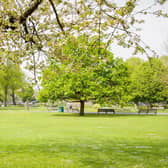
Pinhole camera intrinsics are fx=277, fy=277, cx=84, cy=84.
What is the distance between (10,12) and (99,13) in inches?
142

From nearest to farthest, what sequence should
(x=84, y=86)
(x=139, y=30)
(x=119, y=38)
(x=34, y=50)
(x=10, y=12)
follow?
1. (x=139, y=30)
2. (x=119, y=38)
3. (x=10, y=12)
4. (x=34, y=50)
5. (x=84, y=86)

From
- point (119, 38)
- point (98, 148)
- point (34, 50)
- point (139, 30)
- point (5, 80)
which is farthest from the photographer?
point (5, 80)

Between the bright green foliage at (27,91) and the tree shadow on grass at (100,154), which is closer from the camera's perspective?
the tree shadow on grass at (100,154)

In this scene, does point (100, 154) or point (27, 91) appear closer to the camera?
point (100, 154)

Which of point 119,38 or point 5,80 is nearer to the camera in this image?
point 119,38

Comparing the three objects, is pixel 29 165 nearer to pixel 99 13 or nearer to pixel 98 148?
pixel 98 148

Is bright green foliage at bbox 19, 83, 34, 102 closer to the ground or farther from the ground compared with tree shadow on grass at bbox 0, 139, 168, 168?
farther from the ground

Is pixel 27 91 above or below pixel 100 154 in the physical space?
above

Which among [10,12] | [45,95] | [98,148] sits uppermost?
[10,12]

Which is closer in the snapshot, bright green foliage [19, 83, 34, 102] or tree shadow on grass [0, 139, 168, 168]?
tree shadow on grass [0, 139, 168, 168]

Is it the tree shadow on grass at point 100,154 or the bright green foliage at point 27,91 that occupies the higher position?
the bright green foliage at point 27,91

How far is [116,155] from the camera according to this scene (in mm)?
9961

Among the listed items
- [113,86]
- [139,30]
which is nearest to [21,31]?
[139,30]

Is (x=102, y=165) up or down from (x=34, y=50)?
down
